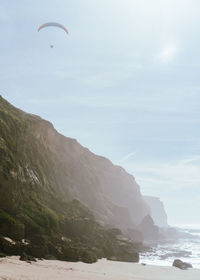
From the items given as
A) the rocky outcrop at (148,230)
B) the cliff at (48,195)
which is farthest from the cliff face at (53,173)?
the rocky outcrop at (148,230)

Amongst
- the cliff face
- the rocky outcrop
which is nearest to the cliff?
the cliff face

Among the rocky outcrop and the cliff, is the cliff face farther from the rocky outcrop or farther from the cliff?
the rocky outcrop

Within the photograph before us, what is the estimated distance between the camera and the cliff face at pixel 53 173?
30880mm

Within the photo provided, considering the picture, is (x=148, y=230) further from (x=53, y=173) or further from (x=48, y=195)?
(x=48, y=195)

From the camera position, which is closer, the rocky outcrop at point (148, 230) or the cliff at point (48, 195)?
the cliff at point (48, 195)

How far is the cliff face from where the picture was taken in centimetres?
3088

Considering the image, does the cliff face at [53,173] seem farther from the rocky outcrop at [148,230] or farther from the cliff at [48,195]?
the rocky outcrop at [148,230]

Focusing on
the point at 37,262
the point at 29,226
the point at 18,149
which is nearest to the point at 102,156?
the point at 18,149

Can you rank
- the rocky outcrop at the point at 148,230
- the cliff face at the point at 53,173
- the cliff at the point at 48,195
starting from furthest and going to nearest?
the rocky outcrop at the point at 148,230 < the cliff face at the point at 53,173 < the cliff at the point at 48,195

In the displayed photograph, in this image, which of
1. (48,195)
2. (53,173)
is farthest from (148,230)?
(48,195)

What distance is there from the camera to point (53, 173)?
6694cm

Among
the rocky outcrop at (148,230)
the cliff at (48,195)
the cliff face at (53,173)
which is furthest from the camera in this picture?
the rocky outcrop at (148,230)

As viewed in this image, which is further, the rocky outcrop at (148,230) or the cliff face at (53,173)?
the rocky outcrop at (148,230)

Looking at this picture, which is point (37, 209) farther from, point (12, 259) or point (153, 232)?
point (153, 232)
